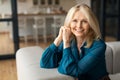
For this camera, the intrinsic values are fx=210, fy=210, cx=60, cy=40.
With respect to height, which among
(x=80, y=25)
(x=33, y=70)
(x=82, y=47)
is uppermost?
(x=80, y=25)

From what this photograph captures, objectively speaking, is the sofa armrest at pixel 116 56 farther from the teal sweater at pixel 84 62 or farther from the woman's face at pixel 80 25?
the woman's face at pixel 80 25

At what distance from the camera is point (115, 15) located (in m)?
5.27

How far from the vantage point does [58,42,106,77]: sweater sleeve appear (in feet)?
4.93

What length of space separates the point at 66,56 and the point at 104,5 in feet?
12.6

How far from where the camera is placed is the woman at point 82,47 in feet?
4.97

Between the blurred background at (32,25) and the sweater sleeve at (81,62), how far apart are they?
2173 mm

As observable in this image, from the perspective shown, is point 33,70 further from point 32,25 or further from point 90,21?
point 32,25

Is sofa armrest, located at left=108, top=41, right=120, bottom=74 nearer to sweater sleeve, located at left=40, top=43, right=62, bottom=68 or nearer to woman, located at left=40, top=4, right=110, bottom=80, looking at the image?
woman, located at left=40, top=4, right=110, bottom=80

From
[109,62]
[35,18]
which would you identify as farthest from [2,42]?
[109,62]

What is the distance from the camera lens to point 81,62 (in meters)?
1.51

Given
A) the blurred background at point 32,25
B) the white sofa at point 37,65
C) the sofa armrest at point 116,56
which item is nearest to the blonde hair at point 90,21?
the white sofa at point 37,65

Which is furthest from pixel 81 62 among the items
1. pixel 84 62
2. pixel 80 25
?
pixel 80 25

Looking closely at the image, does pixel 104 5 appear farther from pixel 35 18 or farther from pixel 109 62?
pixel 109 62

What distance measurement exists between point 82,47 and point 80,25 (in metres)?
0.17
